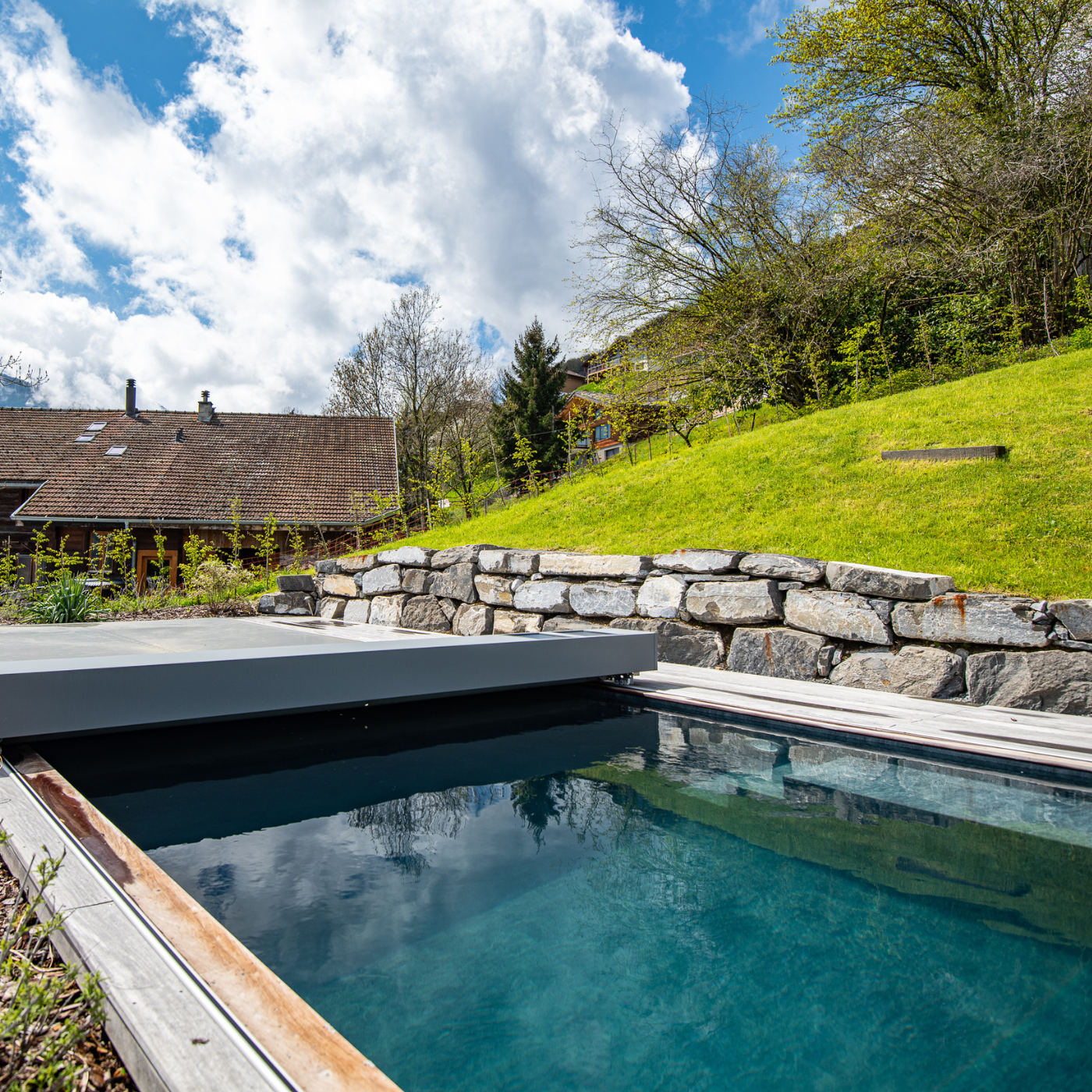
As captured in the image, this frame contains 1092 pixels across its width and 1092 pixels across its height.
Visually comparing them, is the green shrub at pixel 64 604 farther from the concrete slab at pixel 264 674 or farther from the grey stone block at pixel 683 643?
the grey stone block at pixel 683 643

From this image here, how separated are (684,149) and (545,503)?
26.9 ft

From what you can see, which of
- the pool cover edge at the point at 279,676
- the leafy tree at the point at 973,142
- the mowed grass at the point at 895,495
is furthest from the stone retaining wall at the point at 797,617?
the leafy tree at the point at 973,142

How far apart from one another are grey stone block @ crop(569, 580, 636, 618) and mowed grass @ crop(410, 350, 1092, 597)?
0.49 m

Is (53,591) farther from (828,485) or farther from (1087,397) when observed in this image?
(1087,397)

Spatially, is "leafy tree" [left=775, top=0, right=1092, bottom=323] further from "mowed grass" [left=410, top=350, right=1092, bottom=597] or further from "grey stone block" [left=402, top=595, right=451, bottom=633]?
"grey stone block" [left=402, top=595, right=451, bottom=633]

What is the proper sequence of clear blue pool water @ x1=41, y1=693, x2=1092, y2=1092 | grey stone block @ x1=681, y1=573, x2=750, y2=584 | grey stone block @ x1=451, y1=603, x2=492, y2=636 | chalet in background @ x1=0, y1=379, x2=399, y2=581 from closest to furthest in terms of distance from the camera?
clear blue pool water @ x1=41, y1=693, x2=1092, y2=1092 → grey stone block @ x1=681, y1=573, x2=750, y2=584 → grey stone block @ x1=451, y1=603, x2=492, y2=636 → chalet in background @ x1=0, y1=379, x2=399, y2=581

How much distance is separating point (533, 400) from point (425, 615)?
1785 cm

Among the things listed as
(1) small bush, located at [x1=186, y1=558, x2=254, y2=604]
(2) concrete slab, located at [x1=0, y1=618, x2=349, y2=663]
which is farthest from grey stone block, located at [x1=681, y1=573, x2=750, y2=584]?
(1) small bush, located at [x1=186, y1=558, x2=254, y2=604]

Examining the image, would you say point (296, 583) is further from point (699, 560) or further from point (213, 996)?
point (213, 996)

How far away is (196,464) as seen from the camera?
730 inches

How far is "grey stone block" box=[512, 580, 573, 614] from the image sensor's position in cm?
570

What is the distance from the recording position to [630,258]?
41.5ft

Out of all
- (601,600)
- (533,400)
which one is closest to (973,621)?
(601,600)

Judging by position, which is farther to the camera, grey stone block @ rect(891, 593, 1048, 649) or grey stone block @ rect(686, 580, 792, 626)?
grey stone block @ rect(686, 580, 792, 626)
